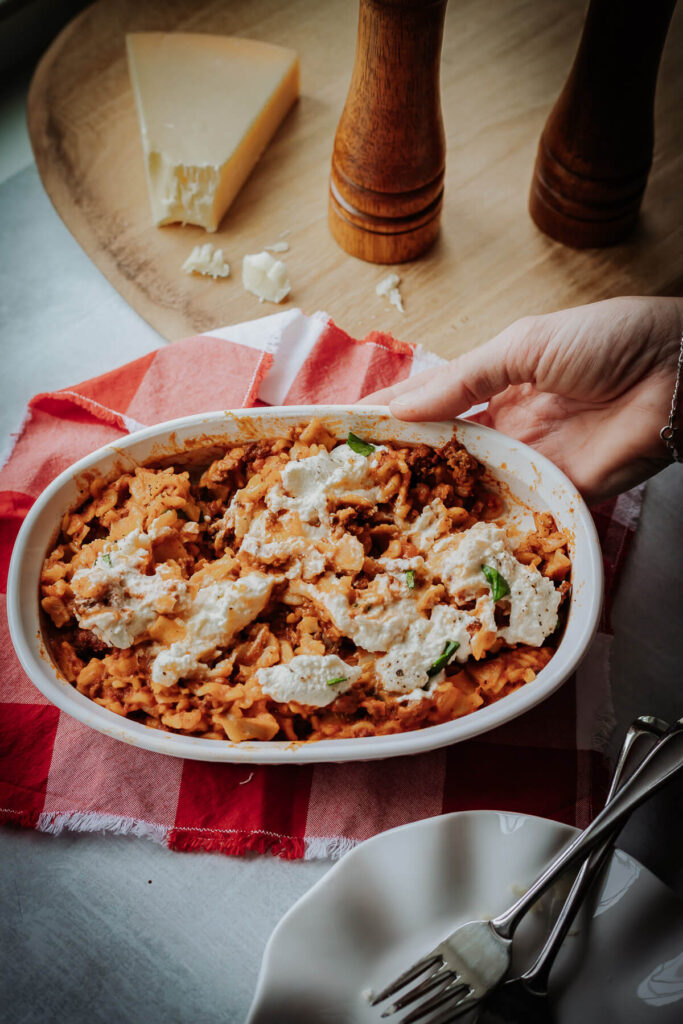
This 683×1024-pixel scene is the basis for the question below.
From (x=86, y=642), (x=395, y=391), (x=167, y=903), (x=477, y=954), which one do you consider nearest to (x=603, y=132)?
(x=395, y=391)

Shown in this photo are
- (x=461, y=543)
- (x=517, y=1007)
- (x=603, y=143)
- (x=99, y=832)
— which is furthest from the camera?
(x=603, y=143)

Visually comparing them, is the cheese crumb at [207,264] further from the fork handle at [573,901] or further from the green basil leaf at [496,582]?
the fork handle at [573,901]

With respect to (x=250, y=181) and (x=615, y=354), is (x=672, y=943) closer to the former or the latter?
(x=615, y=354)

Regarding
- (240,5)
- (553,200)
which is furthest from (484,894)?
(240,5)

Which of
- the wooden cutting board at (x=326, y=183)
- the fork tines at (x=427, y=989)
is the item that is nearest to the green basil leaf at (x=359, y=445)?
the wooden cutting board at (x=326, y=183)

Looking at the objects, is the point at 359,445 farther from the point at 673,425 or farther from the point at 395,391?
the point at 673,425

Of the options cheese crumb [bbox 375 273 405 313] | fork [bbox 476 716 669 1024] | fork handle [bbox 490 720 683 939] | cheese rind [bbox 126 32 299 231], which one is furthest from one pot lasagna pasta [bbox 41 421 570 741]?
cheese rind [bbox 126 32 299 231]
